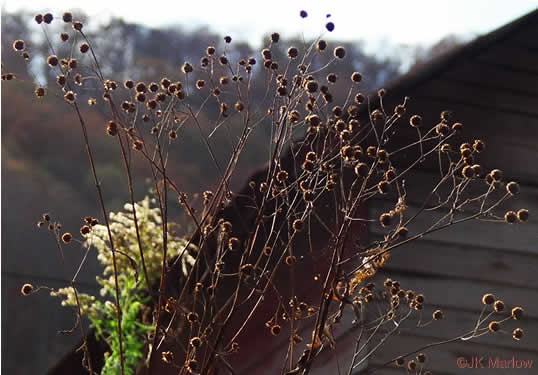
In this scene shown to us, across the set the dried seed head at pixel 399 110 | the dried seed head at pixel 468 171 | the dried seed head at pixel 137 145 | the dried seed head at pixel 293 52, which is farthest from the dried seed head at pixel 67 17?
the dried seed head at pixel 468 171

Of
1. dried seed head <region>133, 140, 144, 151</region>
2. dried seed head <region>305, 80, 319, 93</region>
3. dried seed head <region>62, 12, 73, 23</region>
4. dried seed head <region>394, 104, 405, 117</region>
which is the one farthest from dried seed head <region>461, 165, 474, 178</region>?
dried seed head <region>62, 12, 73, 23</region>

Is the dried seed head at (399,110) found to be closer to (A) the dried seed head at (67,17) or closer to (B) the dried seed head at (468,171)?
(B) the dried seed head at (468,171)

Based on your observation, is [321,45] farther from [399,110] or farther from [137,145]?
[137,145]

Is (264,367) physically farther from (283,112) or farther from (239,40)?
(239,40)

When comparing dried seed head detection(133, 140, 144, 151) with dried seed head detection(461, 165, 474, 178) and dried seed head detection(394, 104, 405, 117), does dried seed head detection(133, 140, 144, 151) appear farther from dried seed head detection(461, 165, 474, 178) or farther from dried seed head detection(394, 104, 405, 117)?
dried seed head detection(461, 165, 474, 178)

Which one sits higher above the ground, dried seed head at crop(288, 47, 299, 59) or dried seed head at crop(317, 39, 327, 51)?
dried seed head at crop(317, 39, 327, 51)

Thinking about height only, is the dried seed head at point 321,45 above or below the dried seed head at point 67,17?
below

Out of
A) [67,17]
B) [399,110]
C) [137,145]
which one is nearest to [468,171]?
[399,110]

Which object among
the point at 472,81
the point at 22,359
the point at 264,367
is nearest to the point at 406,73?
the point at 472,81
